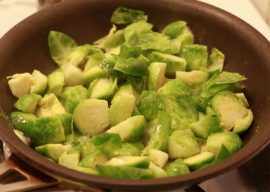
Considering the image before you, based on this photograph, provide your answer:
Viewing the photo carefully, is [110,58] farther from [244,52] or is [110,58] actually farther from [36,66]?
[244,52]

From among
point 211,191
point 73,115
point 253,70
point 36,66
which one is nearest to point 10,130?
point 73,115

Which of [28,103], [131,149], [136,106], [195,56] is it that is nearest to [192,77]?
[195,56]

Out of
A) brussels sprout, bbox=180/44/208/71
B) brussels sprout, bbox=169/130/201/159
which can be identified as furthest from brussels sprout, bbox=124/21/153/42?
brussels sprout, bbox=169/130/201/159

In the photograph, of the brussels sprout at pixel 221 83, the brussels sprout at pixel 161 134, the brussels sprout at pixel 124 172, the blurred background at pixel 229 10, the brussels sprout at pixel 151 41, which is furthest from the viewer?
the blurred background at pixel 229 10

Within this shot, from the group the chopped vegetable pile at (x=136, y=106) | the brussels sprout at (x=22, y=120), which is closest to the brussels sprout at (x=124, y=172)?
the chopped vegetable pile at (x=136, y=106)

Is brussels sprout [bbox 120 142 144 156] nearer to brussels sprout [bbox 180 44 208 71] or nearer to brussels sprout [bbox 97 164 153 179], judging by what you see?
brussels sprout [bbox 97 164 153 179]

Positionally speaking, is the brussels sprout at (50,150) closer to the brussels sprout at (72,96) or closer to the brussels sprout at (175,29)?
the brussels sprout at (72,96)
